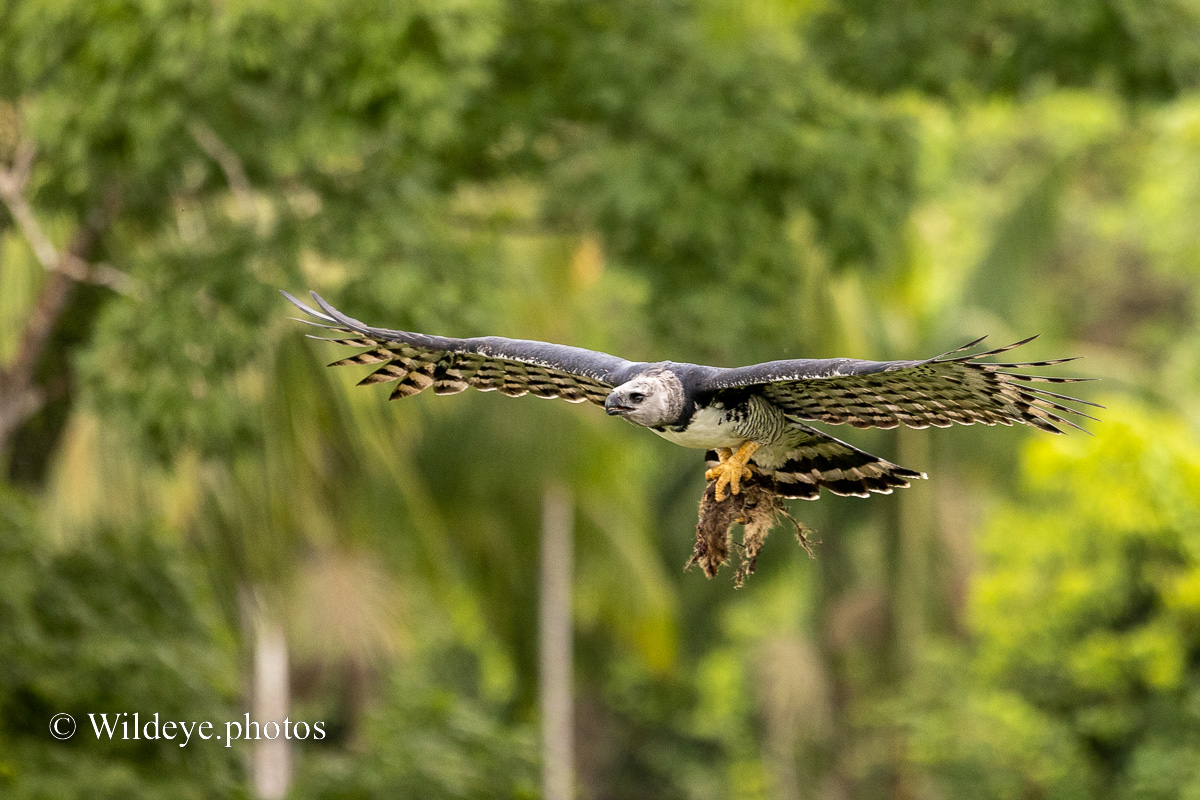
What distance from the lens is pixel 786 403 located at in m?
4.49

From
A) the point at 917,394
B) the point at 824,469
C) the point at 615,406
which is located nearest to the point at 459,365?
the point at 615,406

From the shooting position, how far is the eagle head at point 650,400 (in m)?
4.08

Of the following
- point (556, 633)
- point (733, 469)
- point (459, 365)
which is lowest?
point (556, 633)

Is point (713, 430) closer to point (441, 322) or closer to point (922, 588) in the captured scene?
point (441, 322)

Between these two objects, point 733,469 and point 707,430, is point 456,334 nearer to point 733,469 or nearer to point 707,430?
point 733,469

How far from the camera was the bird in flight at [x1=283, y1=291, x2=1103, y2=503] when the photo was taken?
4020 millimetres

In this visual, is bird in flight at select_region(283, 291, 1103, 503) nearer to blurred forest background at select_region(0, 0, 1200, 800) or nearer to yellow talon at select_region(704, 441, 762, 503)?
yellow talon at select_region(704, 441, 762, 503)

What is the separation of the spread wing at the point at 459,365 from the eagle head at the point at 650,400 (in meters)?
0.28

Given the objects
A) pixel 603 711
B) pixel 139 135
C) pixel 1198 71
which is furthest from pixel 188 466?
pixel 603 711

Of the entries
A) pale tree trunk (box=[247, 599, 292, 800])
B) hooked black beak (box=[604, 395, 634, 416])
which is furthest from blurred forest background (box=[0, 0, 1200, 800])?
hooked black beak (box=[604, 395, 634, 416])

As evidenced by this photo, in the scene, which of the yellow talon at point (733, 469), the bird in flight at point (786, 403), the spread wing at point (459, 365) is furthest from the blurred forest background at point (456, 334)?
the yellow talon at point (733, 469)

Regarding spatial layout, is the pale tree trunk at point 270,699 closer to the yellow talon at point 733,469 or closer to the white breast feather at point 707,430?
the yellow talon at point 733,469

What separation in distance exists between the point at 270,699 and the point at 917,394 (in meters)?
10.2

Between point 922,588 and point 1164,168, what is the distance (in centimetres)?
861
